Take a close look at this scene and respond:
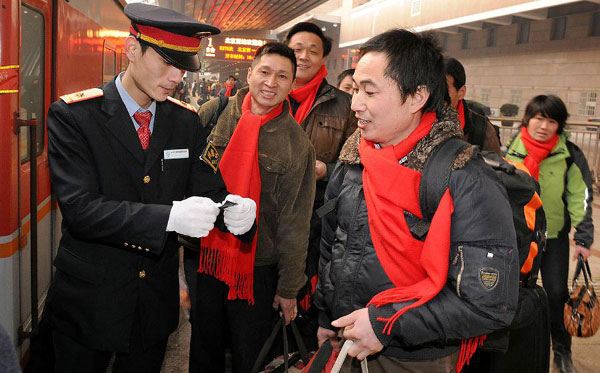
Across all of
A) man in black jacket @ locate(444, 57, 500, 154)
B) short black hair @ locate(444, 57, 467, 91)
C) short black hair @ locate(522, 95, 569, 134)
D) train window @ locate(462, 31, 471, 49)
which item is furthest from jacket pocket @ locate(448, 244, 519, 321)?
train window @ locate(462, 31, 471, 49)

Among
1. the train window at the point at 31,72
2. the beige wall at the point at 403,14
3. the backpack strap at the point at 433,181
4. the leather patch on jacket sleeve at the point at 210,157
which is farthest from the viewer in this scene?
the beige wall at the point at 403,14

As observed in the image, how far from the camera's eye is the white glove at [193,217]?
1972mm

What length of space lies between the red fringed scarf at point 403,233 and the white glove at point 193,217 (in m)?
0.60

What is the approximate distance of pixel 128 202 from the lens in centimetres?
204

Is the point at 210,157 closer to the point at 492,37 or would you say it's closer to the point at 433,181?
the point at 433,181

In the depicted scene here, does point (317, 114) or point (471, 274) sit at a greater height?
point (317, 114)

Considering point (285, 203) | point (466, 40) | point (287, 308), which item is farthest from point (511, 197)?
point (466, 40)

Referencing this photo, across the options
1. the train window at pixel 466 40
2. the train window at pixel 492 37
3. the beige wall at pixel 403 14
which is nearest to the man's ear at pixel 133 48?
the beige wall at pixel 403 14

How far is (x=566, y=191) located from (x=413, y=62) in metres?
2.64

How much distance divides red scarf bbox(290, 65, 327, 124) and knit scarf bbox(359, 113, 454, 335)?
6.43 feet

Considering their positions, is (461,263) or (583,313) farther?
(583,313)

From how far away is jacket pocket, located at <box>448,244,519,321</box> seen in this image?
1.66 m

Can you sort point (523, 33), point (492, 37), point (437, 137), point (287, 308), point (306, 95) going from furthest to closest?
1. point (492, 37)
2. point (523, 33)
3. point (306, 95)
4. point (287, 308)
5. point (437, 137)

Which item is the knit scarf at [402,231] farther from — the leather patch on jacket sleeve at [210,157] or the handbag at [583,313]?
the handbag at [583,313]
